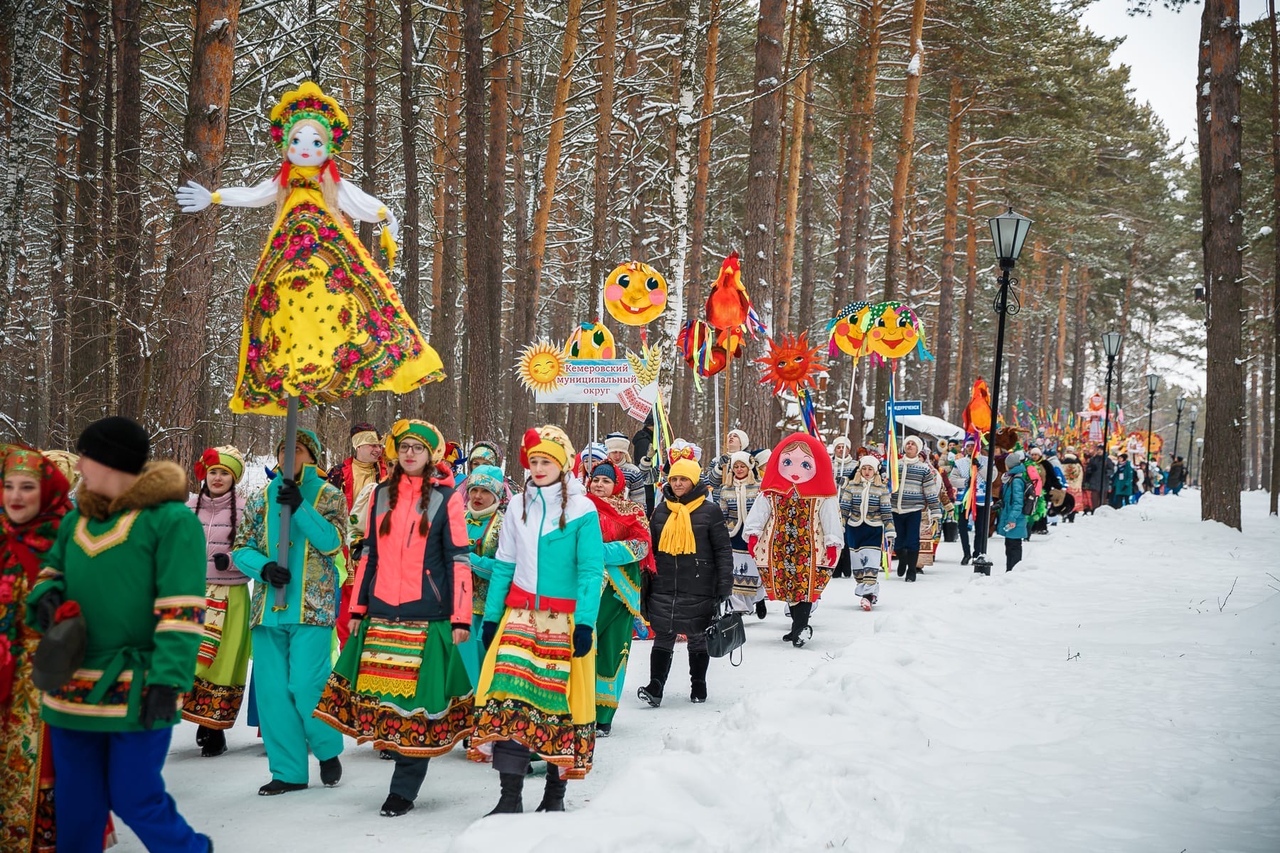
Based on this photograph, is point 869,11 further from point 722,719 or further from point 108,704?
point 108,704

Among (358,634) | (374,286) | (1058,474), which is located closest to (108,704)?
(358,634)

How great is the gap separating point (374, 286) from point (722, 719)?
336cm

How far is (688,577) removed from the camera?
8.33 meters

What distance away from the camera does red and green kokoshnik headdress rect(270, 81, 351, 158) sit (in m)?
5.95

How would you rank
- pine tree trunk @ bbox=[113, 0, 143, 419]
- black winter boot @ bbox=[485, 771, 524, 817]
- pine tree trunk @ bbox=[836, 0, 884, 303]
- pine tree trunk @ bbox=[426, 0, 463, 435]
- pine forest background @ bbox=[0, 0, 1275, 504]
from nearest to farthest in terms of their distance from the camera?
1. black winter boot @ bbox=[485, 771, 524, 817]
2. pine tree trunk @ bbox=[113, 0, 143, 419]
3. pine forest background @ bbox=[0, 0, 1275, 504]
4. pine tree trunk @ bbox=[426, 0, 463, 435]
5. pine tree trunk @ bbox=[836, 0, 884, 303]

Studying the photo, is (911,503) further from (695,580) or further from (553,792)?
(553,792)

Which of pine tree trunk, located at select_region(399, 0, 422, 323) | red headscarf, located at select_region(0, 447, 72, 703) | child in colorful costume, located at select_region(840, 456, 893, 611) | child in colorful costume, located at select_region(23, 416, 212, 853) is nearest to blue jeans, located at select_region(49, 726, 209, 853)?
child in colorful costume, located at select_region(23, 416, 212, 853)

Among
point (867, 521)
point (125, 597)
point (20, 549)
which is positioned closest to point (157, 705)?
point (125, 597)

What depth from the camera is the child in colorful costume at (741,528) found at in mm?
11281

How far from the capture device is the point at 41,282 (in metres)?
27.8

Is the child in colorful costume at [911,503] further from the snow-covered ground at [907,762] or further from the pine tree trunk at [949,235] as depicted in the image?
the pine tree trunk at [949,235]

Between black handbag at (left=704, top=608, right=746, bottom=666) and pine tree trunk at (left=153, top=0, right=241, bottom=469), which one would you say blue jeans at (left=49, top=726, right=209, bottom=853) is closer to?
black handbag at (left=704, top=608, right=746, bottom=666)

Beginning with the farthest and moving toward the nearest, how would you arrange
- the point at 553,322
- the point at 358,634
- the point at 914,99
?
the point at 553,322 → the point at 914,99 → the point at 358,634

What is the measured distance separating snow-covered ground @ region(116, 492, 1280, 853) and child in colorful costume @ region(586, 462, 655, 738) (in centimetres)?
32
